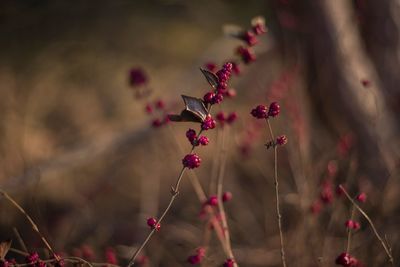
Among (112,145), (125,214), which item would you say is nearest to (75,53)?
(112,145)

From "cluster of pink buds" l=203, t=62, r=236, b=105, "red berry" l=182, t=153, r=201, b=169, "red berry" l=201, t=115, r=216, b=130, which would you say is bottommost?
"red berry" l=182, t=153, r=201, b=169

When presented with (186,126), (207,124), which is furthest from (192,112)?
(186,126)

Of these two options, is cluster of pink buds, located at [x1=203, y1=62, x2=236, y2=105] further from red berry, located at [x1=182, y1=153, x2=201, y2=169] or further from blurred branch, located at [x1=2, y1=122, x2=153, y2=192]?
blurred branch, located at [x1=2, y1=122, x2=153, y2=192]

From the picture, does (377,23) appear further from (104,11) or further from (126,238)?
(104,11)

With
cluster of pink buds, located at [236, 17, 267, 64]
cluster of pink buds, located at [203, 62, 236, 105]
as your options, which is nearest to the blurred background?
cluster of pink buds, located at [236, 17, 267, 64]

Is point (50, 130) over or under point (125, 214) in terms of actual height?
over

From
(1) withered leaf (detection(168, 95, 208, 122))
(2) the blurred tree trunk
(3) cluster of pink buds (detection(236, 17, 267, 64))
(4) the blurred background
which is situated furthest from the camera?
(2) the blurred tree trunk
